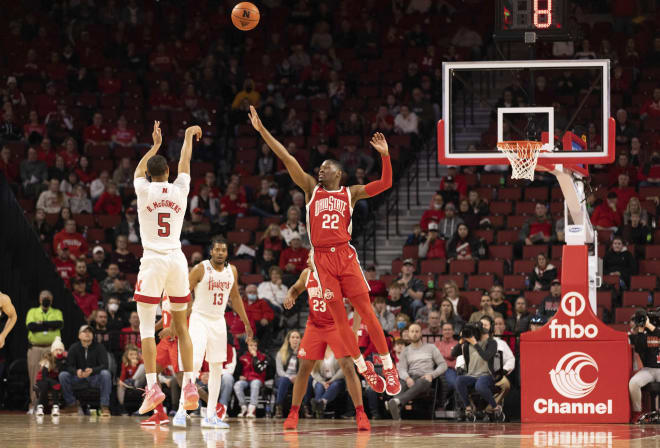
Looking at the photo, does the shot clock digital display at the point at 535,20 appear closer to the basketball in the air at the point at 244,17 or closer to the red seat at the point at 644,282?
the basketball in the air at the point at 244,17

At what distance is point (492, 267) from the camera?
55.8ft

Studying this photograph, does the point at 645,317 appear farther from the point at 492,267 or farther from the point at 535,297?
the point at 492,267

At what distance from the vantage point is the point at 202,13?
2520cm

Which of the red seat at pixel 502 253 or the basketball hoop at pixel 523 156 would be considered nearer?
the basketball hoop at pixel 523 156

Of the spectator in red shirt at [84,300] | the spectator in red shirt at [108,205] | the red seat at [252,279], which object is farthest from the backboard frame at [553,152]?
the spectator in red shirt at [108,205]

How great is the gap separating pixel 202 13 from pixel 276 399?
1218 cm

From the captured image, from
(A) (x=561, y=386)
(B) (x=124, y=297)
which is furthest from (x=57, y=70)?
(A) (x=561, y=386)

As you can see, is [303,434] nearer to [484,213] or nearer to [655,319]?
[655,319]

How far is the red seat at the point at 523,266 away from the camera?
1689cm

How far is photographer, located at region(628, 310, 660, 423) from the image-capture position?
13.3 m

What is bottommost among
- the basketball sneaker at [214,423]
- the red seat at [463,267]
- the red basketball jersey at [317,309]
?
the basketball sneaker at [214,423]

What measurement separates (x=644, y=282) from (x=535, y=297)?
1.54m

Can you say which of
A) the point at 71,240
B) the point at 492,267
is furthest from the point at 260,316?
the point at 71,240

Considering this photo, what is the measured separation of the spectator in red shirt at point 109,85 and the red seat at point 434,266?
844 cm
